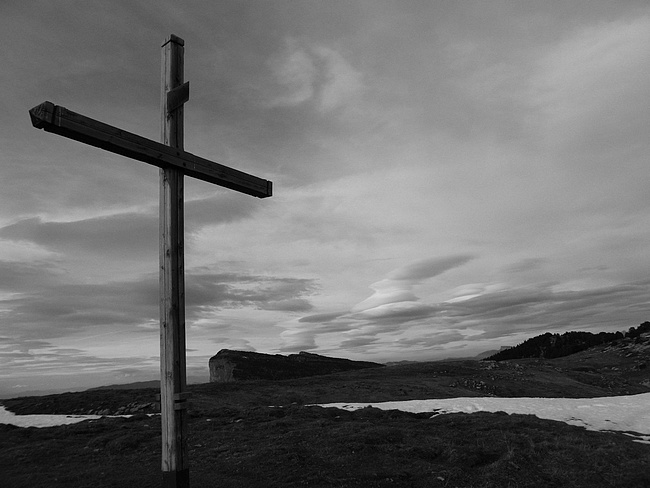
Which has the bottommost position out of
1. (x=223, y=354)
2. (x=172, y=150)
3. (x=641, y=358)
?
(x=641, y=358)

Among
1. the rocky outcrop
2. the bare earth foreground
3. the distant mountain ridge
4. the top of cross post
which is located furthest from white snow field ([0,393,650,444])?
the distant mountain ridge

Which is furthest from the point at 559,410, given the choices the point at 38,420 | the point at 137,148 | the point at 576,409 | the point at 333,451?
the point at 38,420

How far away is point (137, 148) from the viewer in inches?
323

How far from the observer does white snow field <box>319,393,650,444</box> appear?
16812 mm

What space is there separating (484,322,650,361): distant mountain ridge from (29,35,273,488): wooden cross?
8534 cm

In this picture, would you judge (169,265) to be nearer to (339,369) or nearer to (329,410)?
(329,410)

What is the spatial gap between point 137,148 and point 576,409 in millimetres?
21575

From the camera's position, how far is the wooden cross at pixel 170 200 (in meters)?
7.86

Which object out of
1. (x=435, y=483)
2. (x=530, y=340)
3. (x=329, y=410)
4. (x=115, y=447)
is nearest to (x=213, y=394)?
(x=329, y=410)

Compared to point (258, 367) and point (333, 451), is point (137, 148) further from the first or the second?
point (258, 367)

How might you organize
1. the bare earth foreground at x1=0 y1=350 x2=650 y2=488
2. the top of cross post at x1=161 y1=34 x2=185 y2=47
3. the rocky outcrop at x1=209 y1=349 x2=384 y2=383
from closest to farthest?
the top of cross post at x1=161 y1=34 x2=185 y2=47
the bare earth foreground at x1=0 y1=350 x2=650 y2=488
the rocky outcrop at x1=209 y1=349 x2=384 y2=383

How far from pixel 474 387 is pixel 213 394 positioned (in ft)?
65.9

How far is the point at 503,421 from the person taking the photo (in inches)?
642

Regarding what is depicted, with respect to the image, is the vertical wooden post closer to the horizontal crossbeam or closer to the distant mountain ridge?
the horizontal crossbeam
